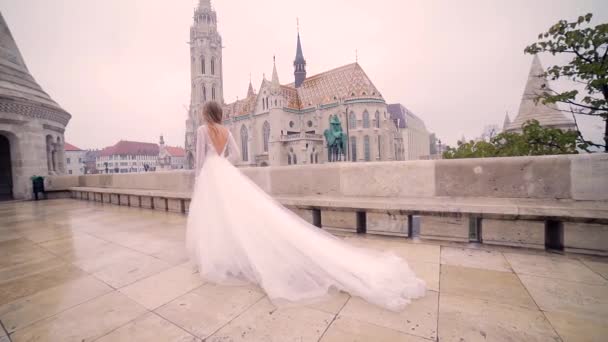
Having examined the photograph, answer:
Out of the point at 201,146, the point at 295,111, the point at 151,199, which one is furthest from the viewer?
the point at 295,111

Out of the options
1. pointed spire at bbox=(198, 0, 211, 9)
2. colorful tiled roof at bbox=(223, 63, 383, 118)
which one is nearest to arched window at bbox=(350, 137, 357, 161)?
colorful tiled roof at bbox=(223, 63, 383, 118)

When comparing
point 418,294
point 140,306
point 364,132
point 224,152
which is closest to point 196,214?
point 224,152

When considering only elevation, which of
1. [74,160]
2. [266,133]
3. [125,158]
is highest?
[266,133]

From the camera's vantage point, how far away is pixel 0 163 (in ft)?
43.7

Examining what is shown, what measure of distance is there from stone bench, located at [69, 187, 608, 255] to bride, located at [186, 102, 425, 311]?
1141mm

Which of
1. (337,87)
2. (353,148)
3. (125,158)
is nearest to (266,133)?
(337,87)

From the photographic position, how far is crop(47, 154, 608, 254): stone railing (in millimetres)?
2723

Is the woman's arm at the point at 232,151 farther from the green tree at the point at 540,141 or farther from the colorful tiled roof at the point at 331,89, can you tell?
the colorful tiled roof at the point at 331,89

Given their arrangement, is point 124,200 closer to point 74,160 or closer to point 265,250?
point 265,250

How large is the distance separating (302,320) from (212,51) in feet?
182

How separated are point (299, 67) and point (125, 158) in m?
63.0

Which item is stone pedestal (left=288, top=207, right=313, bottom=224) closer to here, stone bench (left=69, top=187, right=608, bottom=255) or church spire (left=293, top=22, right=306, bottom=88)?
stone bench (left=69, top=187, right=608, bottom=255)

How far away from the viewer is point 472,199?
3340 mm

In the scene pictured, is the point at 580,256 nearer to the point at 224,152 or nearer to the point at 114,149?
the point at 224,152
